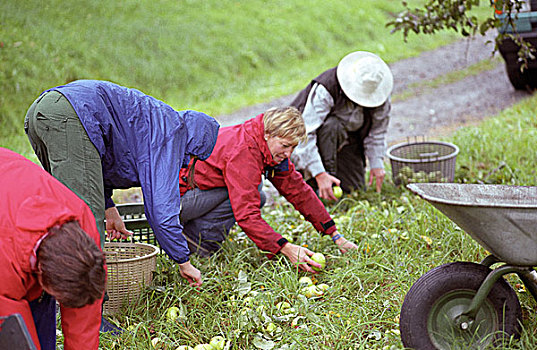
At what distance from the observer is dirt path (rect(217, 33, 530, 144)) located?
7.29 m

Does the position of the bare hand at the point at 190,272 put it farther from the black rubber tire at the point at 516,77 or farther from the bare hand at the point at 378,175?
the black rubber tire at the point at 516,77

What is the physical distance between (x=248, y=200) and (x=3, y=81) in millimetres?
6155

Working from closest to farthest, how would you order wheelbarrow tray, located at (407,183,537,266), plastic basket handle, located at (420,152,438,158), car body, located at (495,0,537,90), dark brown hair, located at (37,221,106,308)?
dark brown hair, located at (37,221,106,308)
wheelbarrow tray, located at (407,183,537,266)
plastic basket handle, located at (420,152,438,158)
car body, located at (495,0,537,90)

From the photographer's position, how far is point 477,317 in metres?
2.30

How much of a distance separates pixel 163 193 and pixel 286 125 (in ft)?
2.74

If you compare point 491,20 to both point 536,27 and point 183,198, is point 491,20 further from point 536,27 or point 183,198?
point 536,27

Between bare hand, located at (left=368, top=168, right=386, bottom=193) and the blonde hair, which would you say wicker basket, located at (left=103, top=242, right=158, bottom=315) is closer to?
the blonde hair

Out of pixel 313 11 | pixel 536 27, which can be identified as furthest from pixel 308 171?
pixel 313 11

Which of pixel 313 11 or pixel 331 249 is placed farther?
pixel 313 11

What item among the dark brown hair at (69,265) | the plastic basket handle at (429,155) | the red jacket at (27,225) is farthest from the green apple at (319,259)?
the plastic basket handle at (429,155)

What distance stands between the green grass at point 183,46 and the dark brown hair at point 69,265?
5.24 meters

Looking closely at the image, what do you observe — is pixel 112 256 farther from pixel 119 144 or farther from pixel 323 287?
pixel 323 287

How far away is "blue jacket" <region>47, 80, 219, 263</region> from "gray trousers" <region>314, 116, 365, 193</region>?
5.78 ft

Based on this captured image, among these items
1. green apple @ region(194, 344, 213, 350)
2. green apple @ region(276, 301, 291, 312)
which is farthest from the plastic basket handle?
green apple @ region(194, 344, 213, 350)
